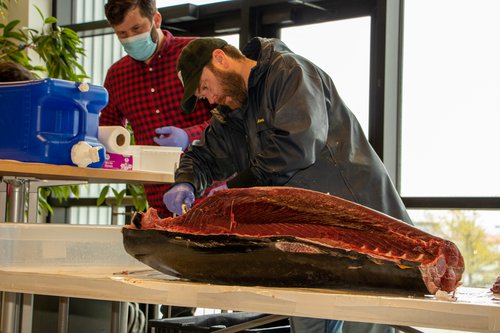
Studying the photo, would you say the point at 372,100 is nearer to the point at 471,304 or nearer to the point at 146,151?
the point at 146,151

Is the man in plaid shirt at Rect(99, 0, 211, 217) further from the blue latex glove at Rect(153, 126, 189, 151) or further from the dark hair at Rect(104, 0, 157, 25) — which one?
the blue latex glove at Rect(153, 126, 189, 151)

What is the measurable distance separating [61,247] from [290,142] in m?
0.67

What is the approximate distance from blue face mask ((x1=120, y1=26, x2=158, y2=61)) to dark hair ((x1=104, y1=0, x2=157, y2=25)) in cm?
9

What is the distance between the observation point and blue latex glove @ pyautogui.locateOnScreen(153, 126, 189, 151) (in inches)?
131

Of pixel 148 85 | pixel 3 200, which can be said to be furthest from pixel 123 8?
pixel 3 200

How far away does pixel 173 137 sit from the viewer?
3334 millimetres

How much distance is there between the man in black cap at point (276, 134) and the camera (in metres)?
2.07

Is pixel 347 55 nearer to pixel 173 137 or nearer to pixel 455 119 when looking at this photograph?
pixel 455 119

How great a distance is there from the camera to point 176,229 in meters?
1.33

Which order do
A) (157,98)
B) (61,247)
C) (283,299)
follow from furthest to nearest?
(157,98) → (61,247) → (283,299)

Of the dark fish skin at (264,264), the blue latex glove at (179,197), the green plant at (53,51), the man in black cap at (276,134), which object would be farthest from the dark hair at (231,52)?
the green plant at (53,51)

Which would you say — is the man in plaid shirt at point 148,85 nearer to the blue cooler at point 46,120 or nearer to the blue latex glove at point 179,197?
the blue cooler at point 46,120

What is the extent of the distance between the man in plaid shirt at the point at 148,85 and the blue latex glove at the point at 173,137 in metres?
0.11

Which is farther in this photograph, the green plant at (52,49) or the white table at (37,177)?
the green plant at (52,49)
